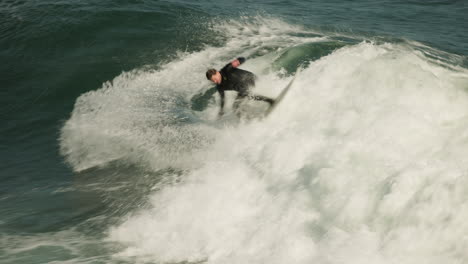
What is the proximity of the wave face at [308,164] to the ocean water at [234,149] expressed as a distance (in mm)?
27

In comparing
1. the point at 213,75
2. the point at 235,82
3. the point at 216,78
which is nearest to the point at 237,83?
the point at 235,82

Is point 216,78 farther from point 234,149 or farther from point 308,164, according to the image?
point 308,164

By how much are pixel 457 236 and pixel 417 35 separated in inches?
426

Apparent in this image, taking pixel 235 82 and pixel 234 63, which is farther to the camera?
pixel 235 82

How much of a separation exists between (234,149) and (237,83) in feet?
5.77

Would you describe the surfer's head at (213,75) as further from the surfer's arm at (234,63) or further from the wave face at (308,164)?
the wave face at (308,164)

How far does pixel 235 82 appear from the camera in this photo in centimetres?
927

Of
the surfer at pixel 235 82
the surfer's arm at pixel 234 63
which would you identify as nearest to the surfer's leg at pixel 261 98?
the surfer at pixel 235 82

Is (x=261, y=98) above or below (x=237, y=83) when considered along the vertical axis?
below

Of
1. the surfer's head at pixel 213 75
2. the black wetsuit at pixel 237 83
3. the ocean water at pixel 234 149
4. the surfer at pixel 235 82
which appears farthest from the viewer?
the black wetsuit at pixel 237 83

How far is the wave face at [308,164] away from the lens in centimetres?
504

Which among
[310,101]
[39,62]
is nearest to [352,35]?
[310,101]

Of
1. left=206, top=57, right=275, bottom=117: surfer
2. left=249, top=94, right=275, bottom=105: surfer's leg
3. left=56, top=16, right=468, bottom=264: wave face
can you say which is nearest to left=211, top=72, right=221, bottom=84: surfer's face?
left=206, top=57, right=275, bottom=117: surfer

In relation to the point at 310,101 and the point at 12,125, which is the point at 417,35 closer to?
the point at 310,101
